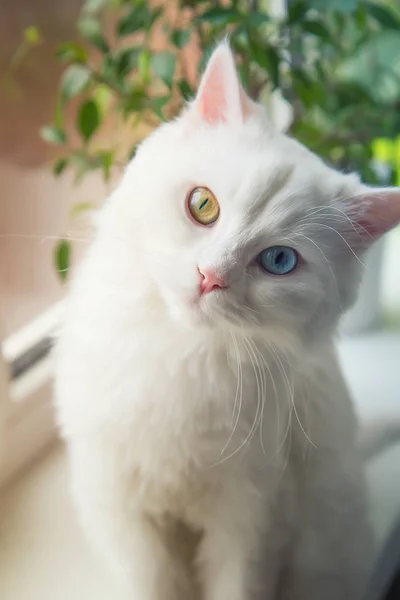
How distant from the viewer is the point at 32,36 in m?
0.98

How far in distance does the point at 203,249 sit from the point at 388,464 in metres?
0.57

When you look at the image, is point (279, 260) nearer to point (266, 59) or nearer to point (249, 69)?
point (266, 59)

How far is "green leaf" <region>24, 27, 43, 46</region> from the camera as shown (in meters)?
0.99

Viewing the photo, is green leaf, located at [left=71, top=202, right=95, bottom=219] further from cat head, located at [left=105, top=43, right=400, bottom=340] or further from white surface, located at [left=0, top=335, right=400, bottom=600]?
white surface, located at [left=0, top=335, right=400, bottom=600]

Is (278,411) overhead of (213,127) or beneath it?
beneath

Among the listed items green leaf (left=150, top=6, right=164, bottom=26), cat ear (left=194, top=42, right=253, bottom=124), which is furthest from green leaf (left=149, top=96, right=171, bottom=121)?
cat ear (left=194, top=42, right=253, bottom=124)

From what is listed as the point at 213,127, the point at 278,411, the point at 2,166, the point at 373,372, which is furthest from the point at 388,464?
the point at 2,166

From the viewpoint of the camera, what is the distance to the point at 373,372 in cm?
113

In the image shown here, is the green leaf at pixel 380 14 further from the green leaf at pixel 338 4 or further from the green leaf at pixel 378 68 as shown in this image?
the green leaf at pixel 378 68

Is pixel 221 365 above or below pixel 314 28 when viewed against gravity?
below

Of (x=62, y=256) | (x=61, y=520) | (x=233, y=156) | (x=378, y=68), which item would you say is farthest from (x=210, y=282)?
(x=378, y=68)

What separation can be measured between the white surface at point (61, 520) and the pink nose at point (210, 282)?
498mm

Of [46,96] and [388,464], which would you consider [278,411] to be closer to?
[388,464]

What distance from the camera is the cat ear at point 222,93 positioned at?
2.13 ft
